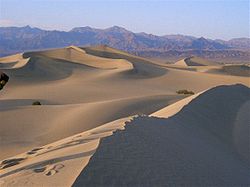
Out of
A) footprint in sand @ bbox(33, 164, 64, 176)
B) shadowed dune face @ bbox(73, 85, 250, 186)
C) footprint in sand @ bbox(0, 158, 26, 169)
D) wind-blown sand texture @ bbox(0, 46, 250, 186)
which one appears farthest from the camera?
footprint in sand @ bbox(0, 158, 26, 169)

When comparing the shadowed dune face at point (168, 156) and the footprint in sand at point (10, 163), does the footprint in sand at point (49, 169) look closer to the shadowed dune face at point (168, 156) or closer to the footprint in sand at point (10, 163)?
the shadowed dune face at point (168, 156)

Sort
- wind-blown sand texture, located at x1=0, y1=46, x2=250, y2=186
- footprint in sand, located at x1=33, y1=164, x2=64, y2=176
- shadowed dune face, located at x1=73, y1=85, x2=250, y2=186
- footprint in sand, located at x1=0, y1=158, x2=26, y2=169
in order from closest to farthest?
shadowed dune face, located at x1=73, y1=85, x2=250, y2=186 → footprint in sand, located at x1=33, y1=164, x2=64, y2=176 → wind-blown sand texture, located at x1=0, y1=46, x2=250, y2=186 → footprint in sand, located at x1=0, y1=158, x2=26, y2=169

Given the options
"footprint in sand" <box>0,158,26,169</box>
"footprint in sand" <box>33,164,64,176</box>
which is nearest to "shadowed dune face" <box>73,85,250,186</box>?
"footprint in sand" <box>33,164,64,176</box>

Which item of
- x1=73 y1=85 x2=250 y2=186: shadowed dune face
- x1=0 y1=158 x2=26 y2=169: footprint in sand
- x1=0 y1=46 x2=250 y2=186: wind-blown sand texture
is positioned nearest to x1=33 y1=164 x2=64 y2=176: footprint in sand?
x1=0 y1=46 x2=250 y2=186: wind-blown sand texture

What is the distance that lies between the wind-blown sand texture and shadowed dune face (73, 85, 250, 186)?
0.15ft

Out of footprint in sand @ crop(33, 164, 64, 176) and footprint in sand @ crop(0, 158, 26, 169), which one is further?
footprint in sand @ crop(0, 158, 26, 169)

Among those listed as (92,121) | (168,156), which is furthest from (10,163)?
(92,121)

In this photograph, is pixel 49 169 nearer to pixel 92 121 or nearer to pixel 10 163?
pixel 10 163

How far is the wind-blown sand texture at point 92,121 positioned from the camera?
313 inches

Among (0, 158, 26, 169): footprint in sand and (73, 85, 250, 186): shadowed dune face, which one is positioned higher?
(73, 85, 250, 186): shadowed dune face

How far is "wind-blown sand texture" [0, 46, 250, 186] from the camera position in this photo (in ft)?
26.1

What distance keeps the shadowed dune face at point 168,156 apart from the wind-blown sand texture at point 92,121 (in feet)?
0.15

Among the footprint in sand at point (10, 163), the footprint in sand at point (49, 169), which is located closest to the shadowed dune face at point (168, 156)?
the footprint in sand at point (49, 169)

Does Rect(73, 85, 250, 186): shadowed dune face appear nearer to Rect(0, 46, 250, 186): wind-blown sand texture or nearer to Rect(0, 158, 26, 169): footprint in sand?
Rect(0, 46, 250, 186): wind-blown sand texture
